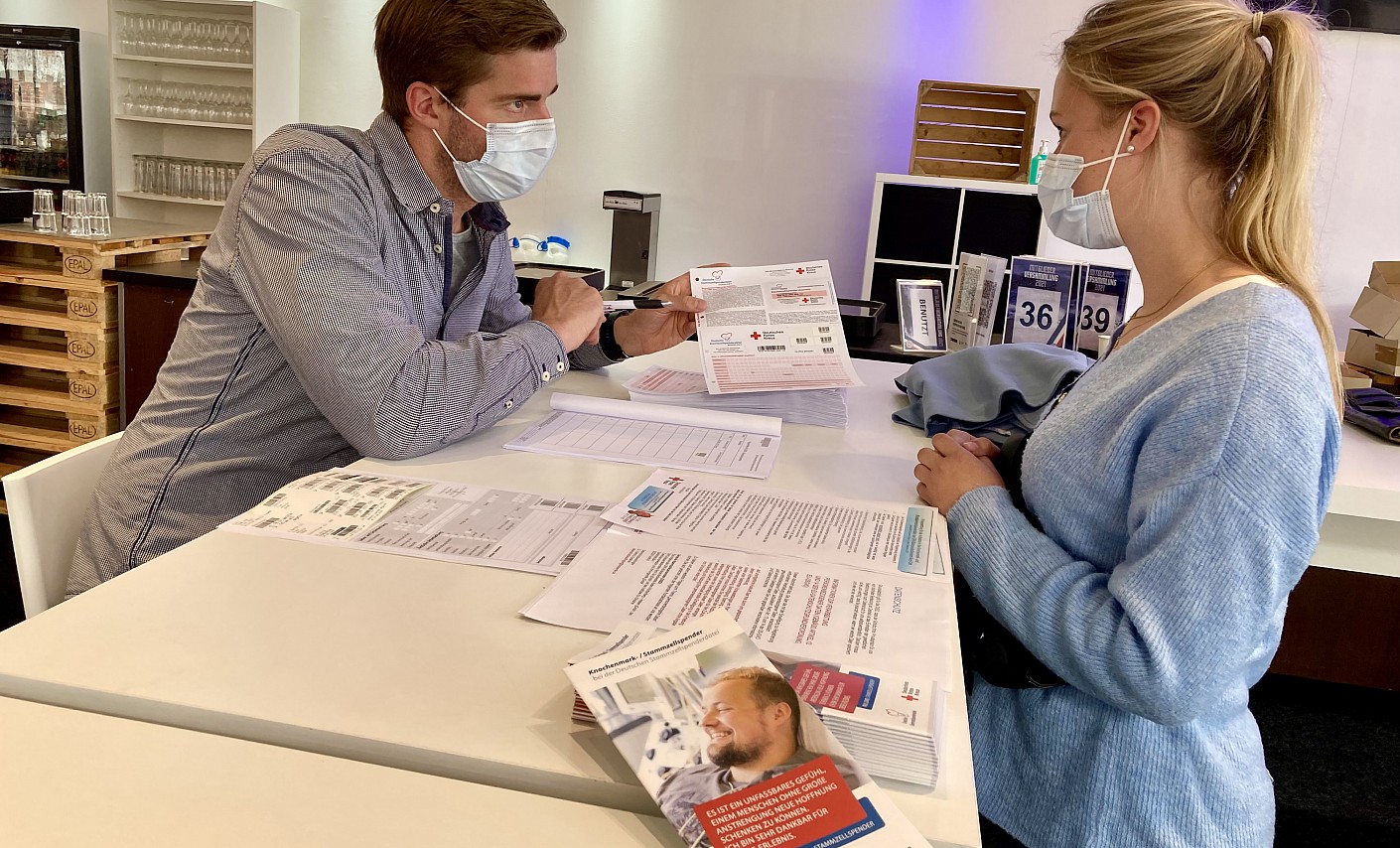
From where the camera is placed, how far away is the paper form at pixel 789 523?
1164 millimetres

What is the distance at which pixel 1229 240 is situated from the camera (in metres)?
1.18

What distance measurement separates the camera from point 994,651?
1195mm

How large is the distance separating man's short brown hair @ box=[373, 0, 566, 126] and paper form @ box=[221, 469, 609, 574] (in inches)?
29.6

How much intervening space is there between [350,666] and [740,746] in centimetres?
34

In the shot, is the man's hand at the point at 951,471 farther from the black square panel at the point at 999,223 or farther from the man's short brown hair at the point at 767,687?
the black square panel at the point at 999,223

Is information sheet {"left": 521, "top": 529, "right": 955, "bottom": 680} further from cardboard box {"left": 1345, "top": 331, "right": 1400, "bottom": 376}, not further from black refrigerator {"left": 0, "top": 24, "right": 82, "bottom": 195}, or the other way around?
black refrigerator {"left": 0, "top": 24, "right": 82, "bottom": 195}

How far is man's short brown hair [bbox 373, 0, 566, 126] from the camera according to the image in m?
1.69

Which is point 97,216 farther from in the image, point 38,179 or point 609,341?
point 38,179

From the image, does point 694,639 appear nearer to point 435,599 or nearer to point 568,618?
point 568,618

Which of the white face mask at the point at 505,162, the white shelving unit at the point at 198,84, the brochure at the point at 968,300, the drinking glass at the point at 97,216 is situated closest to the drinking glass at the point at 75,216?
the drinking glass at the point at 97,216

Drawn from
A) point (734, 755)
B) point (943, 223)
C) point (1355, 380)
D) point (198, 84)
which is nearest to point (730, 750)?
point (734, 755)

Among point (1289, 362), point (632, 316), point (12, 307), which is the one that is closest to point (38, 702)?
point (1289, 362)

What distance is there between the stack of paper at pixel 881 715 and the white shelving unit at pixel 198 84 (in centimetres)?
530

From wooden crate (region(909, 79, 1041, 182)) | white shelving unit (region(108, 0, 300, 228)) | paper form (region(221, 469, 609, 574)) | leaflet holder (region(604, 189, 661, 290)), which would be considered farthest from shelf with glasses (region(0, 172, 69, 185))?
paper form (region(221, 469, 609, 574))
